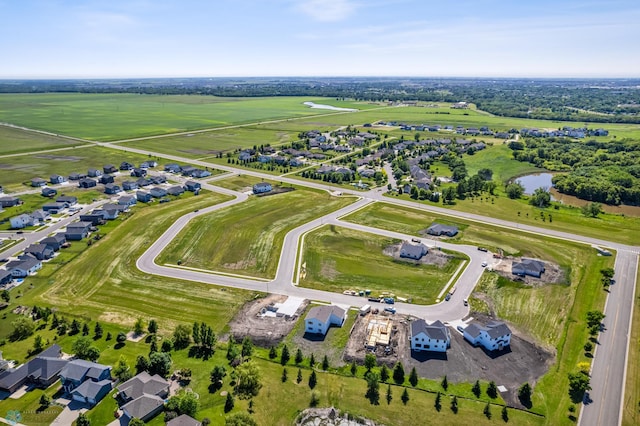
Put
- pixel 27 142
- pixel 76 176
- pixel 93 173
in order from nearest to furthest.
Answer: pixel 76 176 < pixel 93 173 < pixel 27 142

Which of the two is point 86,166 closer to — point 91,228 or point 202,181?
point 202,181

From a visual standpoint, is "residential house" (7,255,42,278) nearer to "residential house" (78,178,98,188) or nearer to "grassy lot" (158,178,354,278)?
"grassy lot" (158,178,354,278)

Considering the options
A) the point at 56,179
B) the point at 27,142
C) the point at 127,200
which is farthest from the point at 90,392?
the point at 27,142

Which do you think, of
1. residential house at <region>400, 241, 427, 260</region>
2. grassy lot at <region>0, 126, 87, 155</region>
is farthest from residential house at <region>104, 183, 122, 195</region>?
residential house at <region>400, 241, 427, 260</region>

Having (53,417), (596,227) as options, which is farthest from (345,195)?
(53,417)

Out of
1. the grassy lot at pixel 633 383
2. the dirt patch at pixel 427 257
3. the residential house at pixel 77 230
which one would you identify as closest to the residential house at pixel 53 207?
the residential house at pixel 77 230

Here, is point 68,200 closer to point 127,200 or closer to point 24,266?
point 127,200
